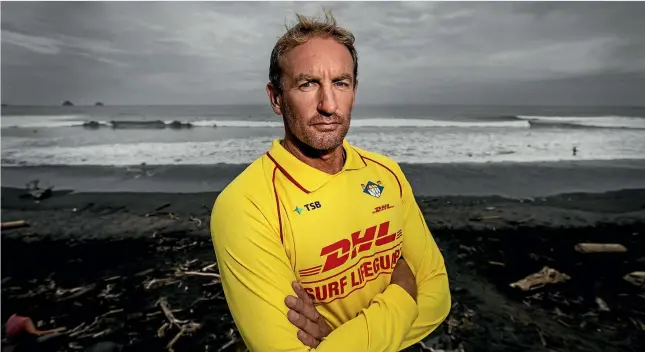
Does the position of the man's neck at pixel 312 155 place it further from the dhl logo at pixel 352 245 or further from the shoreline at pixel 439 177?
the shoreline at pixel 439 177

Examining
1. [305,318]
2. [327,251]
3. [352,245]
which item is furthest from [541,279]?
[305,318]

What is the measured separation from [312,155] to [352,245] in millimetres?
572

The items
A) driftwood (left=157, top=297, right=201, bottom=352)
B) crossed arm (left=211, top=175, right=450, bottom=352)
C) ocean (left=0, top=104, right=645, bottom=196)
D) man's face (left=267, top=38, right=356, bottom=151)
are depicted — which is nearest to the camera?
crossed arm (left=211, top=175, right=450, bottom=352)

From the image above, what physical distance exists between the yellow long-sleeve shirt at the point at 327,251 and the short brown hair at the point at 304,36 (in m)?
0.45

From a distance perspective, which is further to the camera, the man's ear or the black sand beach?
the black sand beach

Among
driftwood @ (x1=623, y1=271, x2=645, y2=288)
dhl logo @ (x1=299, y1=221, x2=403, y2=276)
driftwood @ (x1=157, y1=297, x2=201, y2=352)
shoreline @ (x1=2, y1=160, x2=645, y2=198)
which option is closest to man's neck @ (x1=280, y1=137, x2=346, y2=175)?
dhl logo @ (x1=299, y1=221, x2=403, y2=276)

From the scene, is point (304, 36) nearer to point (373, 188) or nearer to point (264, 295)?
point (373, 188)

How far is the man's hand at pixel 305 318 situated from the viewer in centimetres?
182

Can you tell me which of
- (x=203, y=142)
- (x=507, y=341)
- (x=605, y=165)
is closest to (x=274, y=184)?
(x=507, y=341)

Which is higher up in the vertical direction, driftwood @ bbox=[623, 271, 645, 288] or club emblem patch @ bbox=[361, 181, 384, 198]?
club emblem patch @ bbox=[361, 181, 384, 198]

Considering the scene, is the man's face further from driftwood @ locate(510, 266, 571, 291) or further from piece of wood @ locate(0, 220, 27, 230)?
piece of wood @ locate(0, 220, 27, 230)

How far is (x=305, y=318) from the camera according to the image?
1868mm

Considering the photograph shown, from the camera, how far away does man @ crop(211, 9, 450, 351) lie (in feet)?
5.96

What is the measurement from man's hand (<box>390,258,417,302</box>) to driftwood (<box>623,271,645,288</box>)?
7155 mm
